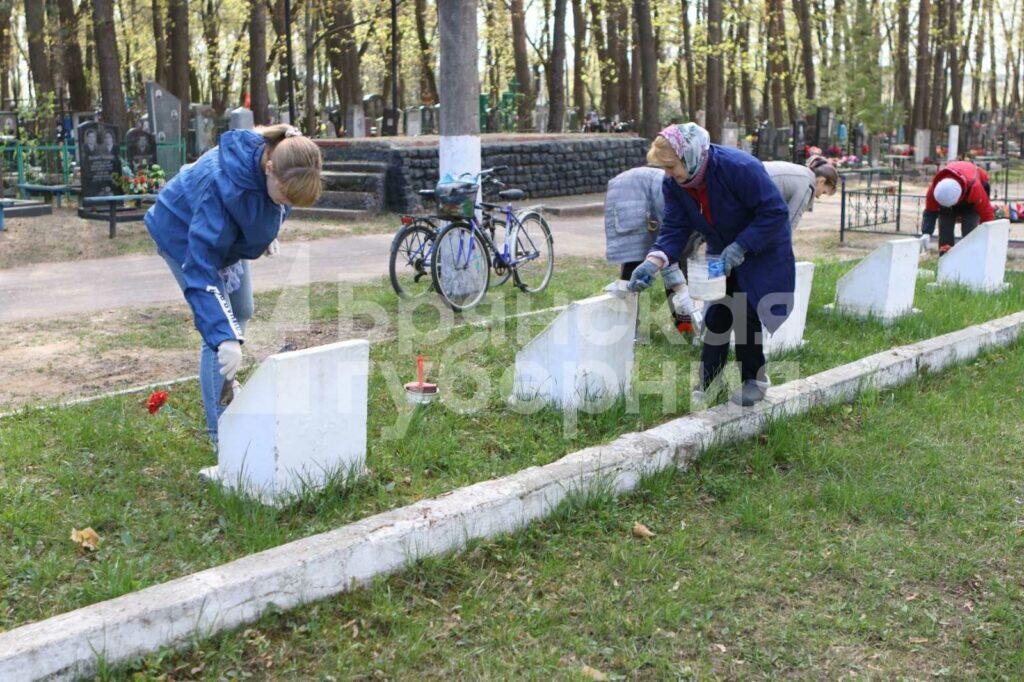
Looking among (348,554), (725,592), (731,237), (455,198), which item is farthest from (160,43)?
(725,592)

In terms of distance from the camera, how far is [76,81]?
82.7 ft

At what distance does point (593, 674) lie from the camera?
11.0 feet

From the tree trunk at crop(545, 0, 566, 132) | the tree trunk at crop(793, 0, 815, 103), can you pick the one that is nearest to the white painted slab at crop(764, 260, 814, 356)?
the tree trunk at crop(545, 0, 566, 132)

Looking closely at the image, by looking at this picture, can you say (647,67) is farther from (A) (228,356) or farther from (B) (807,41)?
(A) (228,356)

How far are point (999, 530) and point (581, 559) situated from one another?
6.01 feet

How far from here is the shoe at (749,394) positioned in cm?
563

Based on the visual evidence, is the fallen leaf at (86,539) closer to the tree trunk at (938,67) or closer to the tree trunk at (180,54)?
the tree trunk at (180,54)

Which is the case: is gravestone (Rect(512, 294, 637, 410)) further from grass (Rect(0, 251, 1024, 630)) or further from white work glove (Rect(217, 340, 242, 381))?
white work glove (Rect(217, 340, 242, 381))

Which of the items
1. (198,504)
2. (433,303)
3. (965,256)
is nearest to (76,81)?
(433,303)

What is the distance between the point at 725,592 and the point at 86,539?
2322 millimetres

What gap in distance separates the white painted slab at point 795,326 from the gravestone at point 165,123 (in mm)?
13069

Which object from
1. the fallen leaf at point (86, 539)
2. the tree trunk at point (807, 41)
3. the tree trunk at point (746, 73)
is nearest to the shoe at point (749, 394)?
the fallen leaf at point (86, 539)

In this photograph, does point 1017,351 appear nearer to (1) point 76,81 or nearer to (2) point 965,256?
(2) point 965,256

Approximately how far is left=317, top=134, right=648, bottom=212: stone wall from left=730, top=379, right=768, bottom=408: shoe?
34.9 ft
